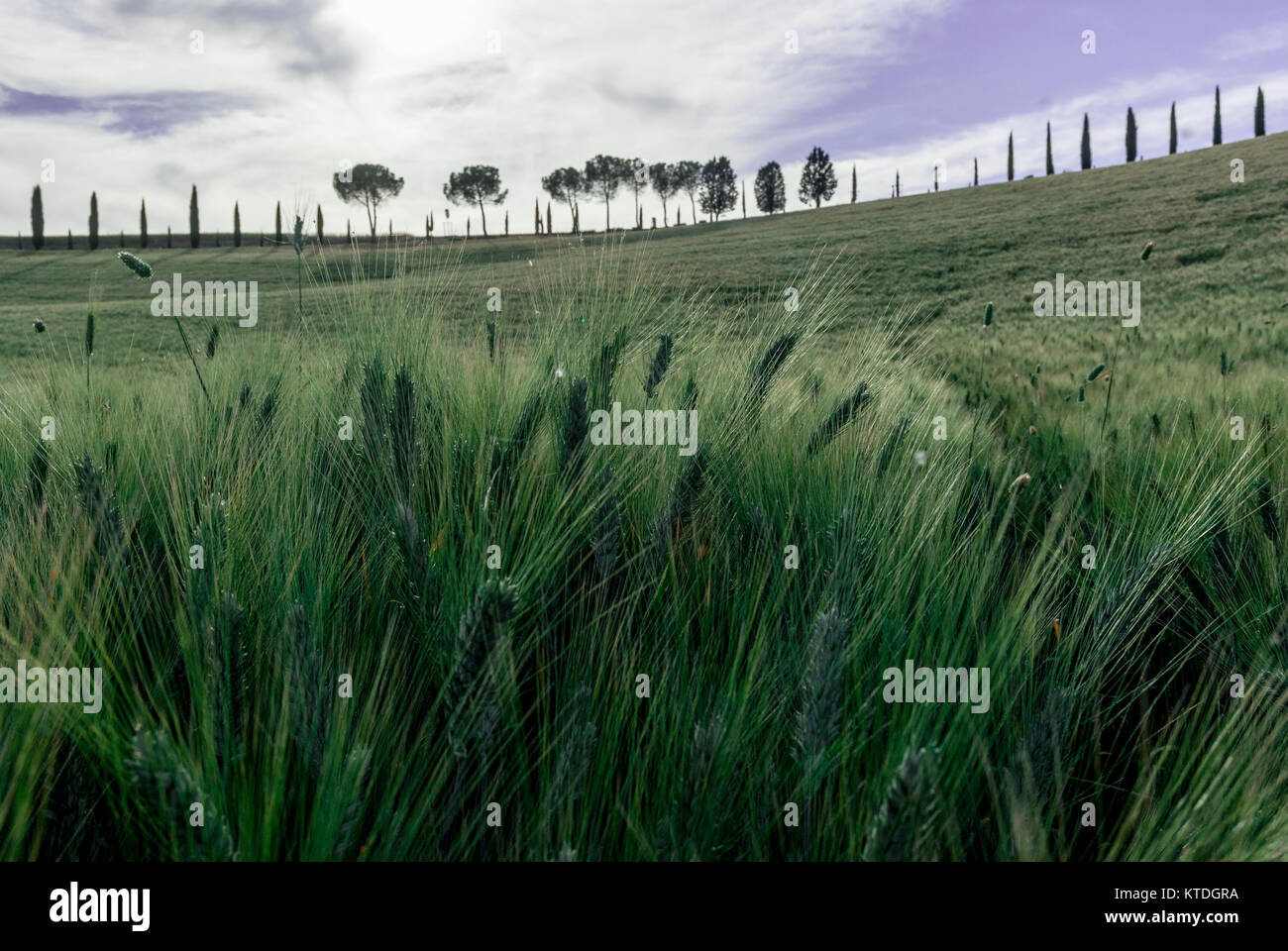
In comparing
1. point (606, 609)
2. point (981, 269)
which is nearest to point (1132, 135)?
point (981, 269)

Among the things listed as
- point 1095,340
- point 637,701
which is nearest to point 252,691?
point 637,701

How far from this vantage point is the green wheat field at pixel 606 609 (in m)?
1.02

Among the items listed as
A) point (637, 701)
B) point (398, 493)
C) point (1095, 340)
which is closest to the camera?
point (637, 701)

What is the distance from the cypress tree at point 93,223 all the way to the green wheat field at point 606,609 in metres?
68.3

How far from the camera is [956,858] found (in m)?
1.01

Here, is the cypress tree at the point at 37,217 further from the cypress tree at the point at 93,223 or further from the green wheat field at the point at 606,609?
the green wheat field at the point at 606,609

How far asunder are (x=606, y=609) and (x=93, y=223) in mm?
73138

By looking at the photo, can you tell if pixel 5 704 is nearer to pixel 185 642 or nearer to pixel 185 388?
pixel 185 642

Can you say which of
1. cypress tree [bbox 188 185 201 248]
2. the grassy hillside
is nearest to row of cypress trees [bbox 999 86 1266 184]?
the grassy hillside

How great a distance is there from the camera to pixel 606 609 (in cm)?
145

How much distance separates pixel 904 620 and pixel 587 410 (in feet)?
2.93

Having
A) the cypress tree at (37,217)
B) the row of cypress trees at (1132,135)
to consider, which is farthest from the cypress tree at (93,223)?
the row of cypress trees at (1132,135)

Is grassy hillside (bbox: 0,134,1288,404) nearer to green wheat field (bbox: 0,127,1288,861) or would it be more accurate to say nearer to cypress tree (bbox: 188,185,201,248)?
green wheat field (bbox: 0,127,1288,861)

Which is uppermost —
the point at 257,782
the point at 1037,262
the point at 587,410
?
the point at 1037,262
